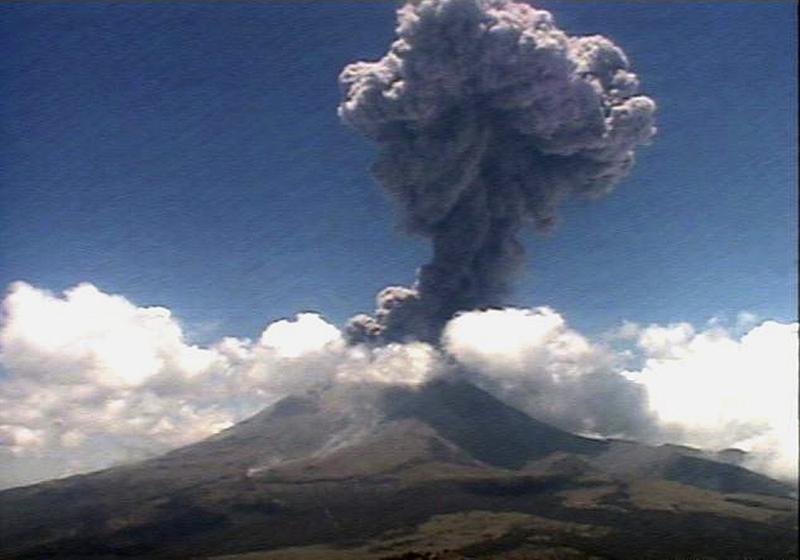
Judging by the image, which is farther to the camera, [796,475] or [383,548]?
[383,548]

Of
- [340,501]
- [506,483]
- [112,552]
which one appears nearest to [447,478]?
[506,483]

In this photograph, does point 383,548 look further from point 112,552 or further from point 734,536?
point 734,536

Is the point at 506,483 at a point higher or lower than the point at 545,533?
higher

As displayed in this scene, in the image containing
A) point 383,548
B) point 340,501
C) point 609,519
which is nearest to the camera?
point 383,548

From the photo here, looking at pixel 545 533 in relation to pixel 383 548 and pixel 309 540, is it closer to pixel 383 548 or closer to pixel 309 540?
pixel 383 548

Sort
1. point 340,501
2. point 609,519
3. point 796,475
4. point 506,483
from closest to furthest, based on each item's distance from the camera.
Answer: point 796,475 < point 609,519 < point 340,501 < point 506,483

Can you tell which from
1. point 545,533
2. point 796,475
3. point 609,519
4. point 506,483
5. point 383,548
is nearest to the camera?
point 796,475

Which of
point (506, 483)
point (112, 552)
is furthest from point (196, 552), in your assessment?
point (506, 483)

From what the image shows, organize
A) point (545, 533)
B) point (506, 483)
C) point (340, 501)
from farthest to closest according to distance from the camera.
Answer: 1. point (506, 483)
2. point (340, 501)
3. point (545, 533)

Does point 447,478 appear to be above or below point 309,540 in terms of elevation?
above
